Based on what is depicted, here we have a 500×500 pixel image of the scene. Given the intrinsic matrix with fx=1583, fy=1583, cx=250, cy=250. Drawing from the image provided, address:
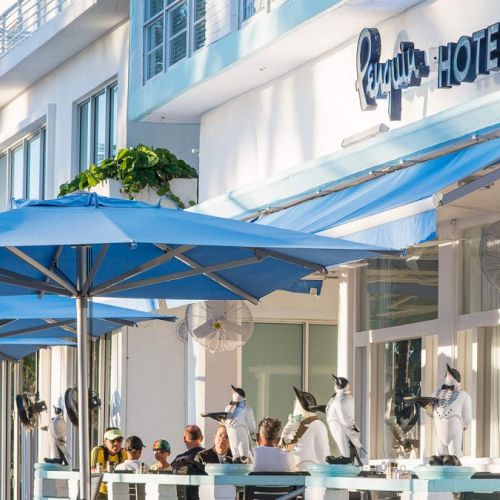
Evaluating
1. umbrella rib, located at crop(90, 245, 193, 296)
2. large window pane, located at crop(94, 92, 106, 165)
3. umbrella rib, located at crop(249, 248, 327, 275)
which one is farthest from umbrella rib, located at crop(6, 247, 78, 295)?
large window pane, located at crop(94, 92, 106, 165)

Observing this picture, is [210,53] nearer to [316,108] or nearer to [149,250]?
[316,108]

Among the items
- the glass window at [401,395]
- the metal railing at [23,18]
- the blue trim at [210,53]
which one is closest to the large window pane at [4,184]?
the metal railing at [23,18]

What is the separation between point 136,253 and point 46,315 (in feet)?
10.9

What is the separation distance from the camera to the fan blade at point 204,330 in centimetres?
1636

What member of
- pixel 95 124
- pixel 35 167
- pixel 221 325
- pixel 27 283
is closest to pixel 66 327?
pixel 221 325

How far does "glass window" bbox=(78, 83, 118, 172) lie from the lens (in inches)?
976

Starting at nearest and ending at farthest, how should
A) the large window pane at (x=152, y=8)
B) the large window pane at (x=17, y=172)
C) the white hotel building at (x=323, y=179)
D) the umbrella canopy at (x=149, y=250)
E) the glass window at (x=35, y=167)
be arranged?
the umbrella canopy at (x=149, y=250) → the white hotel building at (x=323, y=179) → the large window pane at (x=152, y=8) → the glass window at (x=35, y=167) → the large window pane at (x=17, y=172)

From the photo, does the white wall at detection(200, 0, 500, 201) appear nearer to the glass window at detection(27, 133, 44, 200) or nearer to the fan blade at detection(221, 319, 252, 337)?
the fan blade at detection(221, 319, 252, 337)

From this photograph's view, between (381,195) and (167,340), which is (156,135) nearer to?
(167,340)

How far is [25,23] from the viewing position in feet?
95.7

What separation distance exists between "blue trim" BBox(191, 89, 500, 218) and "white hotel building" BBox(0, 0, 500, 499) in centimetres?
2

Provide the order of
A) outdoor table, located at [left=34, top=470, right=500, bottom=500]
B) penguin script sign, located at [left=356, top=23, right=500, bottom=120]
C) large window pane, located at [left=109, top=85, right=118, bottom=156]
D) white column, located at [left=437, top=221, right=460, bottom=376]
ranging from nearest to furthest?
outdoor table, located at [left=34, top=470, right=500, bottom=500] → penguin script sign, located at [left=356, top=23, right=500, bottom=120] → white column, located at [left=437, top=221, right=460, bottom=376] → large window pane, located at [left=109, top=85, right=118, bottom=156]

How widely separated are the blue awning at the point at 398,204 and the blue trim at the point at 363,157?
0.14 meters

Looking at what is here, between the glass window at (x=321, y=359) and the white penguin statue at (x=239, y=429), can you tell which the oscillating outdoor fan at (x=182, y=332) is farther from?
the white penguin statue at (x=239, y=429)
